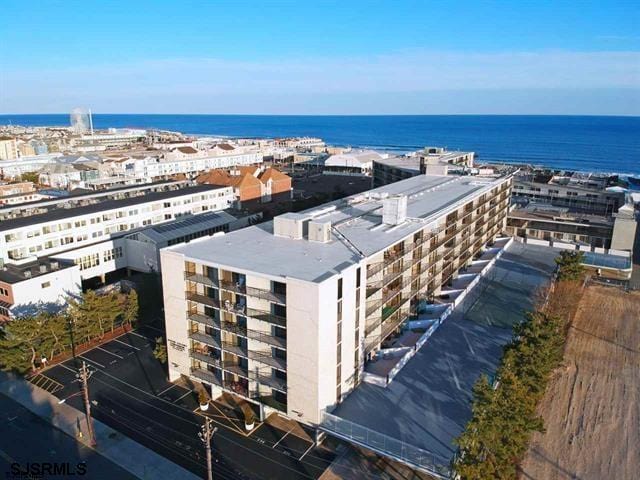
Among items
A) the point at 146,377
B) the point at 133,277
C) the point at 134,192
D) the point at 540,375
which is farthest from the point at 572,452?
the point at 134,192

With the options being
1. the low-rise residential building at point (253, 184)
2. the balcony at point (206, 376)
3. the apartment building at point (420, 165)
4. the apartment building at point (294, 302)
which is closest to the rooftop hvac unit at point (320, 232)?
the apartment building at point (294, 302)

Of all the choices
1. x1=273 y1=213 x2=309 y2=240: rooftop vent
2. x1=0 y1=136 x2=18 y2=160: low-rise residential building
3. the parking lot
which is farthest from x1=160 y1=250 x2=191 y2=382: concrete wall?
x1=0 y1=136 x2=18 y2=160: low-rise residential building

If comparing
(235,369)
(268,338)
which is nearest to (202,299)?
(235,369)

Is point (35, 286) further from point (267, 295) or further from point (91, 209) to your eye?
point (267, 295)

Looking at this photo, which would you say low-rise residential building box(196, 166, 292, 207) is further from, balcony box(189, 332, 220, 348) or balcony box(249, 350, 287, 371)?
balcony box(249, 350, 287, 371)

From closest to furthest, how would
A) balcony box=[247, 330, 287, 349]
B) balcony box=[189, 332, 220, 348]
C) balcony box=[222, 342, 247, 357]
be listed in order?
balcony box=[247, 330, 287, 349]
balcony box=[222, 342, 247, 357]
balcony box=[189, 332, 220, 348]

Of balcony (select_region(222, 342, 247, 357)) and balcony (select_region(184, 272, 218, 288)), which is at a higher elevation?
balcony (select_region(184, 272, 218, 288))

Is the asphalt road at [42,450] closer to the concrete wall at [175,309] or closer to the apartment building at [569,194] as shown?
the concrete wall at [175,309]
